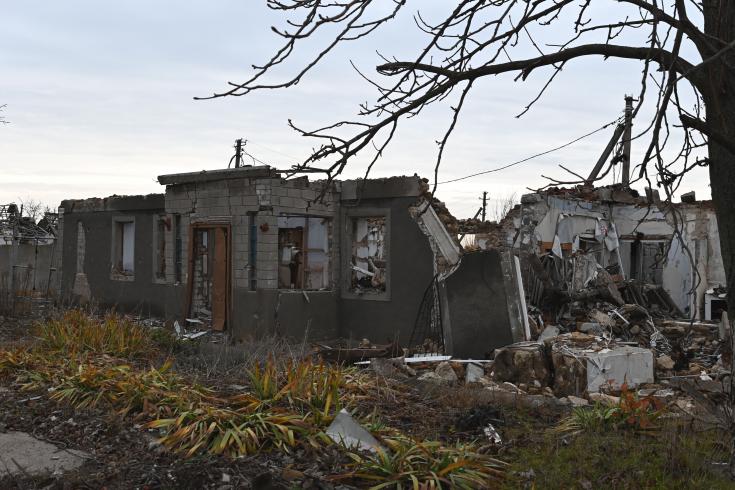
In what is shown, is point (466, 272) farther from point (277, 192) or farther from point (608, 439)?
point (608, 439)

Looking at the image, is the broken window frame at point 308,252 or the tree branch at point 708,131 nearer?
the tree branch at point 708,131

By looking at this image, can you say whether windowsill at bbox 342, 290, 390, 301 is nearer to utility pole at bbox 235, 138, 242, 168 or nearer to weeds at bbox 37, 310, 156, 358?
weeds at bbox 37, 310, 156, 358

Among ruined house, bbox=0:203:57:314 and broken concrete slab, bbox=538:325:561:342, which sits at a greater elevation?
ruined house, bbox=0:203:57:314

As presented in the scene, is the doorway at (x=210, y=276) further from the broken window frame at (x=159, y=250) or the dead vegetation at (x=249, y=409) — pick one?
the dead vegetation at (x=249, y=409)

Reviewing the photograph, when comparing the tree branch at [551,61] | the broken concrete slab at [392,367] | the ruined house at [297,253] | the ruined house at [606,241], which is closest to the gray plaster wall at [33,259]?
the ruined house at [297,253]

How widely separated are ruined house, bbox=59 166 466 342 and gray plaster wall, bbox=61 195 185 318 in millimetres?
494

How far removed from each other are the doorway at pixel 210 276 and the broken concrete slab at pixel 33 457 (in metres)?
8.09

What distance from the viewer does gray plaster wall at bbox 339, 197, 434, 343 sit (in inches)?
497

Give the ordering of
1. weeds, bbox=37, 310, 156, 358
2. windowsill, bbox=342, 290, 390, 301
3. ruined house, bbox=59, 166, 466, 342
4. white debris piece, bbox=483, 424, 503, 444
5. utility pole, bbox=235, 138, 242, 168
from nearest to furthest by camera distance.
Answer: white debris piece, bbox=483, 424, 503, 444 < weeds, bbox=37, 310, 156, 358 < ruined house, bbox=59, 166, 466, 342 < windowsill, bbox=342, 290, 390, 301 < utility pole, bbox=235, 138, 242, 168

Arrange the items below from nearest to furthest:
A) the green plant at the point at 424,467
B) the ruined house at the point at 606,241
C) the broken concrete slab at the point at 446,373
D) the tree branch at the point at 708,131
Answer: the tree branch at the point at 708,131 < the green plant at the point at 424,467 < the broken concrete slab at the point at 446,373 < the ruined house at the point at 606,241

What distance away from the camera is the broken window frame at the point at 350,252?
13.1m

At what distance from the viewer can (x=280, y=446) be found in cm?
520

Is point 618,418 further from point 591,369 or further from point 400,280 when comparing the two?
point 400,280

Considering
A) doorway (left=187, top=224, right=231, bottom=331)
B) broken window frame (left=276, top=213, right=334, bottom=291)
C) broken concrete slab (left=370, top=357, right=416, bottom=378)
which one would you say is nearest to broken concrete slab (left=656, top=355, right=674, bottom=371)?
broken concrete slab (left=370, top=357, right=416, bottom=378)
